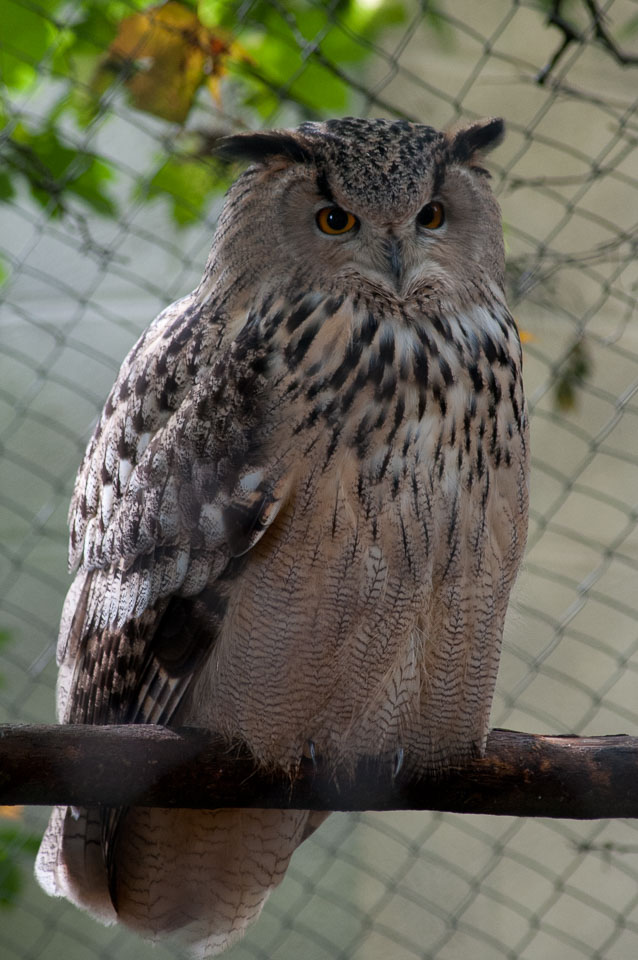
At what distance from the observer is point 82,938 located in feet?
9.52

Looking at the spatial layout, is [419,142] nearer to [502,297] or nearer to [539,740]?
[502,297]

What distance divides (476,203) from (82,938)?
2.43 m

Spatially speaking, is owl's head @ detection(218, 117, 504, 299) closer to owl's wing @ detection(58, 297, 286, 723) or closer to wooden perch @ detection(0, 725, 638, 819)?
owl's wing @ detection(58, 297, 286, 723)

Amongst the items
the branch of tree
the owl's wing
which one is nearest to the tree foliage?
the branch of tree

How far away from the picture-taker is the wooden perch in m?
1.15

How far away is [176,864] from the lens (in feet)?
5.26

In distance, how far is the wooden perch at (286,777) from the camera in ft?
3.76

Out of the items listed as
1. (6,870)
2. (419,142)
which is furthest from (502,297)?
(6,870)

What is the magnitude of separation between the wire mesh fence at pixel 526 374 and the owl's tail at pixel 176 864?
2.76 feet

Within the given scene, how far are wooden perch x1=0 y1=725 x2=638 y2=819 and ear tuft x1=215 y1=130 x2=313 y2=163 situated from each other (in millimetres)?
759

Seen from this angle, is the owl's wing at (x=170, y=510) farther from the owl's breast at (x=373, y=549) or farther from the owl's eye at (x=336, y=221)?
the owl's eye at (x=336, y=221)

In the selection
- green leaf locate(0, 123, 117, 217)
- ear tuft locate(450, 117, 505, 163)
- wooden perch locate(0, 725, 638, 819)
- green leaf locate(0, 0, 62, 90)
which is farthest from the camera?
green leaf locate(0, 123, 117, 217)

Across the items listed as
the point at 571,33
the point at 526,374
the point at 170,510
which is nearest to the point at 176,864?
the point at 170,510

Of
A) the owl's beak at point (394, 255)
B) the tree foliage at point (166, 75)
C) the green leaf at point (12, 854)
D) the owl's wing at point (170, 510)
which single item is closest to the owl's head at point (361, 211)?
the owl's beak at point (394, 255)
